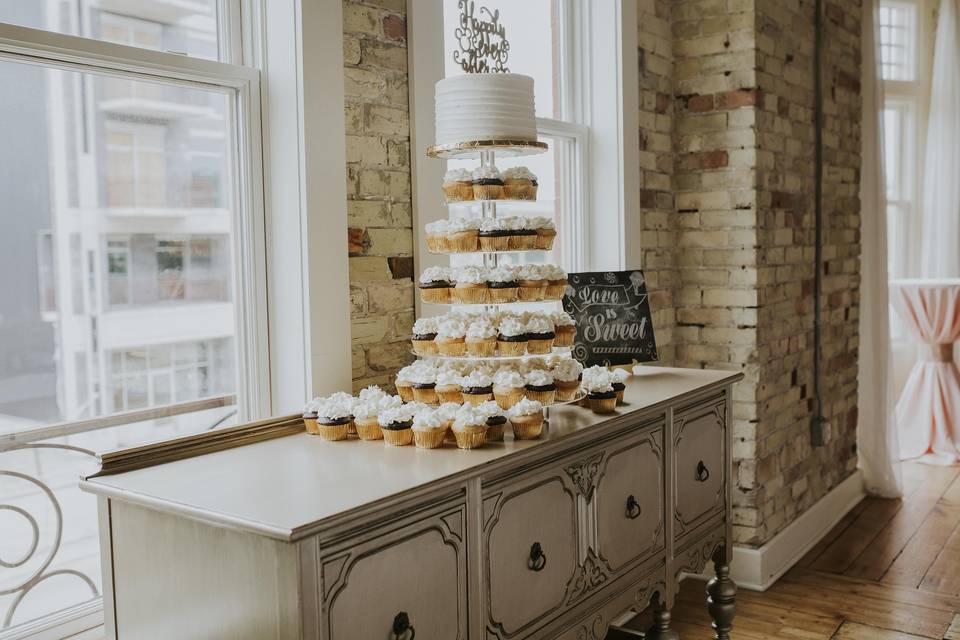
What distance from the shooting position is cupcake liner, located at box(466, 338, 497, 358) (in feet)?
6.42

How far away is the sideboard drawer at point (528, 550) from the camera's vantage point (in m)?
1.75

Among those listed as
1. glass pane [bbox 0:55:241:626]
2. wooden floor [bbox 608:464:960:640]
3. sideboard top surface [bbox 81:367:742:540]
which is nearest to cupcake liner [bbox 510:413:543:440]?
sideboard top surface [bbox 81:367:742:540]

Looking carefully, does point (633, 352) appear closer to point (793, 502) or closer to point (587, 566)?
point (587, 566)

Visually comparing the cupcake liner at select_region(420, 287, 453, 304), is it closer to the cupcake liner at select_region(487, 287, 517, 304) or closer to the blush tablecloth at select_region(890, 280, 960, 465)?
the cupcake liner at select_region(487, 287, 517, 304)

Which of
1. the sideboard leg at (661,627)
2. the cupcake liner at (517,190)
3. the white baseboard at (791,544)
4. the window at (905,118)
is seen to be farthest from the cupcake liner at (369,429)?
the window at (905,118)

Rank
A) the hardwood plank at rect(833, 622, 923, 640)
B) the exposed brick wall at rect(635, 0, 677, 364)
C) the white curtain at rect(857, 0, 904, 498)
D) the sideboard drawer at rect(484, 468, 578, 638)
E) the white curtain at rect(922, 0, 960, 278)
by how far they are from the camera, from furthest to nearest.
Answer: the white curtain at rect(922, 0, 960, 278) → the white curtain at rect(857, 0, 904, 498) → the exposed brick wall at rect(635, 0, 677, 364) → the hardwood plank at rect(833, 622, 923, 640) → the sideboard drawer at rect(484, 468, 578, 638)

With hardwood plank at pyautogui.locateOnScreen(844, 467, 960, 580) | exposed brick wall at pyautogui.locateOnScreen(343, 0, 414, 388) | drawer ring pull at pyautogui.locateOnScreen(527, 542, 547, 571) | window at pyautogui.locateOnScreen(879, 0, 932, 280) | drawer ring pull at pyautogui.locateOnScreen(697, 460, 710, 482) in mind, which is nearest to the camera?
drawer ring pull at pyautogui.locateOnScreen(527, 542, 547, 571)

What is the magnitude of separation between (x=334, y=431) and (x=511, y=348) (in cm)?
41

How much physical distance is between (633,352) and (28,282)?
1.62m

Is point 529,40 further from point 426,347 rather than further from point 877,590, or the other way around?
point 877,590

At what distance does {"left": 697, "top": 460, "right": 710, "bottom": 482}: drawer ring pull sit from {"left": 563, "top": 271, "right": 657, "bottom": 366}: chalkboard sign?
1.09 feet

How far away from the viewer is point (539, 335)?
200 cm

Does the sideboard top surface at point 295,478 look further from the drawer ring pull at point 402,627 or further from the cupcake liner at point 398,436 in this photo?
the drawer ring pull at point 402,627

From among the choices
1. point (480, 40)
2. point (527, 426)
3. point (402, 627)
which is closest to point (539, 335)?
point (527, 426)
